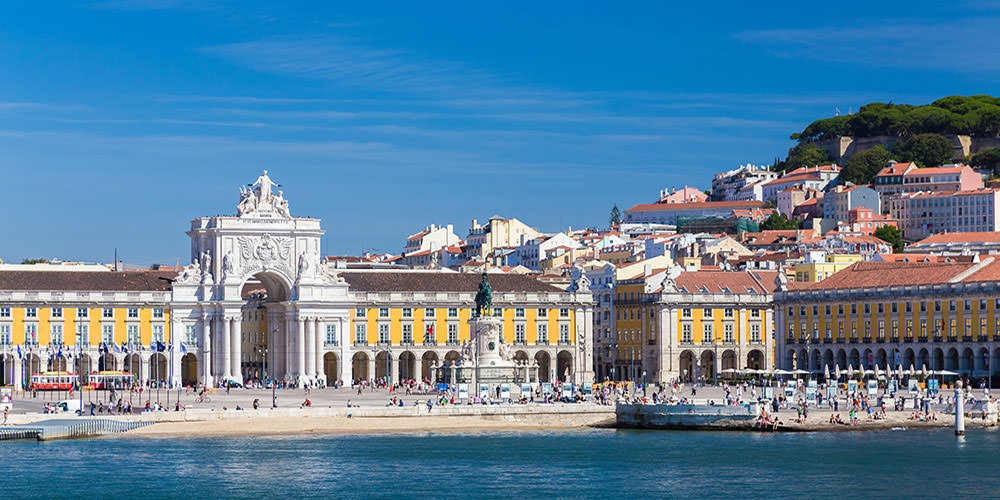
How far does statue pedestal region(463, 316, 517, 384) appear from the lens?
86250 mm

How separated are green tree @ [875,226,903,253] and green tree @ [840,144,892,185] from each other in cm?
2129

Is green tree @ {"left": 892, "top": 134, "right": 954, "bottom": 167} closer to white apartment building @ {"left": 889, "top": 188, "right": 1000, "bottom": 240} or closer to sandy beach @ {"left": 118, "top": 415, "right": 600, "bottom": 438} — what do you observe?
white apartment building @ {"left": 889, "top": 188, "right": 1000, "bottom": 240}

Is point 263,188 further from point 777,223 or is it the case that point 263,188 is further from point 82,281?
point 777,223

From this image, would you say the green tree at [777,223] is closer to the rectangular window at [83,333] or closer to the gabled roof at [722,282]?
the gabled roof at [722,282]

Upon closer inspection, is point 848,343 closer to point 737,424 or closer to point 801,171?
point 737,424

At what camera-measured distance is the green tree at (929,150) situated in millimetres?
185125

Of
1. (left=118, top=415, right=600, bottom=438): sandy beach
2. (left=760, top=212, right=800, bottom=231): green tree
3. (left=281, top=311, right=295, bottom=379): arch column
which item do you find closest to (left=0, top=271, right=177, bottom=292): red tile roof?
(left=281, top=311, right=295, bottom=379): arch column

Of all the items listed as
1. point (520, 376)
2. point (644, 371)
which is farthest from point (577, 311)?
point (520, 376)

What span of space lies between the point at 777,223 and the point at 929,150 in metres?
20.1

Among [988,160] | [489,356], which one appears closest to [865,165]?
[988,160]

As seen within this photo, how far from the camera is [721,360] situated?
116 m

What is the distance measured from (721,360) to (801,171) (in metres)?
82.0

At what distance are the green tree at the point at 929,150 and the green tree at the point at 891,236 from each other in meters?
22.4

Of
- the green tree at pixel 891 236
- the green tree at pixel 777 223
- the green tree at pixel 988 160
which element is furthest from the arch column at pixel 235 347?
the green tree at pixel 988 160
